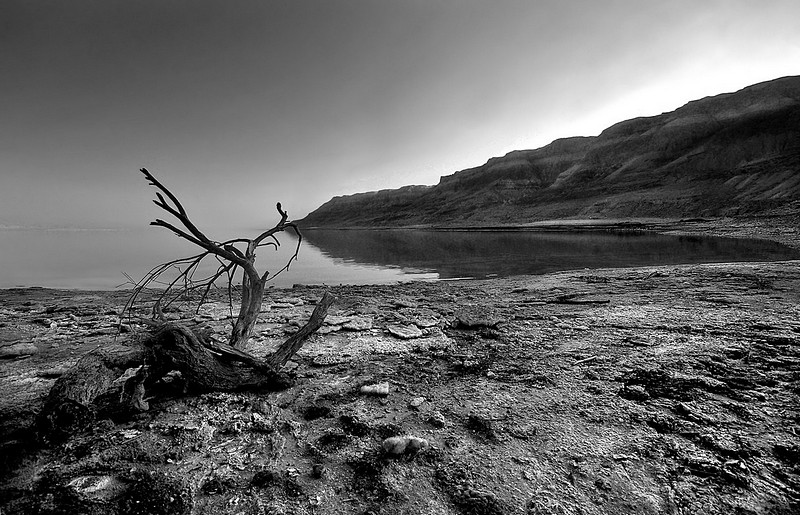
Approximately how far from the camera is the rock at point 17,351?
215 inches

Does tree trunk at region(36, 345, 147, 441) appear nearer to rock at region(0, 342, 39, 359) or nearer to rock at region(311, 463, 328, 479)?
rock at region(311, 463, 328, 479)

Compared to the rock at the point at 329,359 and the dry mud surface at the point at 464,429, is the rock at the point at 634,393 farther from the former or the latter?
the rock at the point at 329,359

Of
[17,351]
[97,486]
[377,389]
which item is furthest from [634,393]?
[17,351]

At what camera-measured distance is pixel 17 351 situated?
219 inches

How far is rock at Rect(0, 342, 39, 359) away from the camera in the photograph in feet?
18.0

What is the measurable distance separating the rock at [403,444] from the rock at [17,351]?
621 centimetres

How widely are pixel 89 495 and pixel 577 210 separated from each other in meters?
113

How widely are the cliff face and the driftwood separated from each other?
231ft

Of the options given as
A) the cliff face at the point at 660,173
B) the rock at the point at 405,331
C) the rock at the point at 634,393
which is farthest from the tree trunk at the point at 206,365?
the cliff face at the point at 660,173

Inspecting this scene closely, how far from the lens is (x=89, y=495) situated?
2549 mm

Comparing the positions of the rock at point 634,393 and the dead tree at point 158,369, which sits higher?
the dead tree at point 158,369

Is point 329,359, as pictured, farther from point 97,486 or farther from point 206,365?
point 97,486

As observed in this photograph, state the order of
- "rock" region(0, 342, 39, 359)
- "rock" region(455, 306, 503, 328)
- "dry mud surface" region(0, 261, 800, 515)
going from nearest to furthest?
"dry mud surface" region(0, 261, 800, 515), "rock" region(0, 342, 39, 359), "rock" region(455, 306, 503, 328)

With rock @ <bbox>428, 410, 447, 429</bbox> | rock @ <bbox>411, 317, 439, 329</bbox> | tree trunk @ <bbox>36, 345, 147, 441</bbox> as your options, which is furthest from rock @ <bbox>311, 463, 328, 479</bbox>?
rock @ <bbox>411, 317, 439, 329</bbox>
